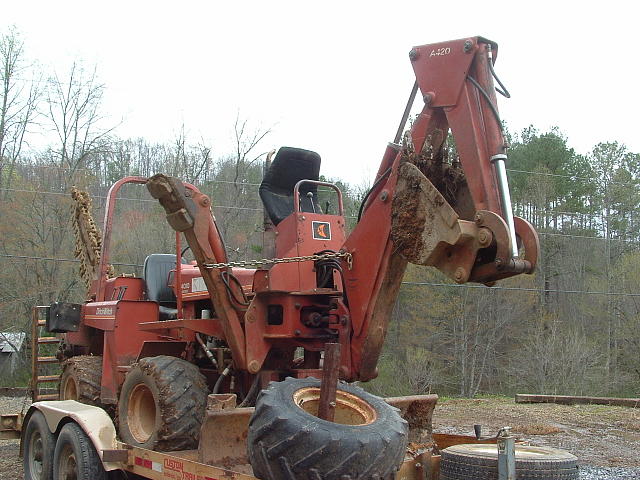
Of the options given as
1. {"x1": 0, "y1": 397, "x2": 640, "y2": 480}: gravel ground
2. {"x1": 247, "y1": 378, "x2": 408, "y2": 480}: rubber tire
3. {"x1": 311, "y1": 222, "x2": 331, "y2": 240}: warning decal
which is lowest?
{"x1": 0, "y1": 397, "x2": 640, "y2": 480}: gravel ground

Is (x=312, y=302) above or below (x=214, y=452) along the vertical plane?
above

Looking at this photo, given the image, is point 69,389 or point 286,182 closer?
point 286,182

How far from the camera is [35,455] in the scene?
787cm

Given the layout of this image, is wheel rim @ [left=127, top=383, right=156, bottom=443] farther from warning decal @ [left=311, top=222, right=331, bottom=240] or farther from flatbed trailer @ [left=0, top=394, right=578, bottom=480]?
warning decal @ [left=311, top=222, right=331, bottom=240]

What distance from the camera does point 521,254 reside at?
206 inches

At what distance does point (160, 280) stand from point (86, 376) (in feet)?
4.22

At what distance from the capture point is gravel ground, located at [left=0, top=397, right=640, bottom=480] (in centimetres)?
927

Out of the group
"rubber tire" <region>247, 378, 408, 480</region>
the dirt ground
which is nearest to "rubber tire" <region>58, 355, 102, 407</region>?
"rubber tire" <region>247, 378, 408, 480</region>

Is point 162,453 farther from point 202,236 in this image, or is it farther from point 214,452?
point 202,236

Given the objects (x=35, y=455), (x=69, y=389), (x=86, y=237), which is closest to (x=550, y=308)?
(x=86, y=237)

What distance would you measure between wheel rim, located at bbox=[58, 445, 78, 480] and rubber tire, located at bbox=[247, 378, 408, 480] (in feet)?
9.70

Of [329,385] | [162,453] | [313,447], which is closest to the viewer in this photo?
[313,447]

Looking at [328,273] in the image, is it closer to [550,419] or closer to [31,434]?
[31,434]

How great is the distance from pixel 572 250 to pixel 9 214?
22999 millimetres
